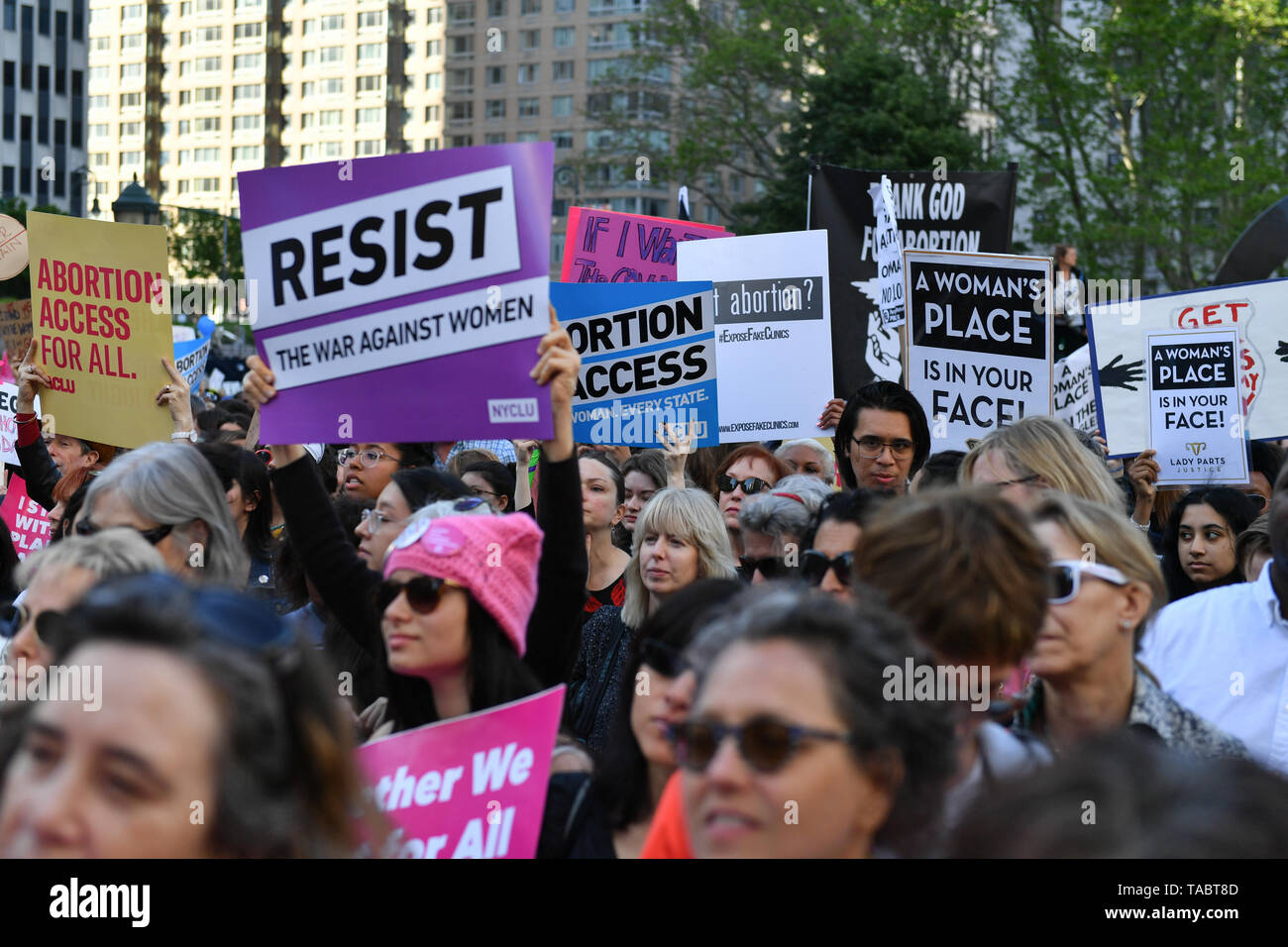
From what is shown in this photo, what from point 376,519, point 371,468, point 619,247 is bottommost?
point 376,519

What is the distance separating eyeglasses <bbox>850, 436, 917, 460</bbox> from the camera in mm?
5938

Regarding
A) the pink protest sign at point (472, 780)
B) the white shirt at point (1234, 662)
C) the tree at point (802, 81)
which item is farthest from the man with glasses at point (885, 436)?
the tree at point (802, 81)

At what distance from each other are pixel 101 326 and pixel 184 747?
192 inches

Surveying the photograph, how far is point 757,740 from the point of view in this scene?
2158mm

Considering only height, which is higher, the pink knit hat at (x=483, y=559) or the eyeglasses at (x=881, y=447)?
the eyeglasses at (x=881, y=447)

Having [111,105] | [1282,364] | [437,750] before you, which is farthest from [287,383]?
[111,105]

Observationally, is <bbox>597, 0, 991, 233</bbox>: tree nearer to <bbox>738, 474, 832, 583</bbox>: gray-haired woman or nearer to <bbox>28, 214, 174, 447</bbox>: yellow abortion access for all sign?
<bbox>28, 214, 174, 447</bbox>: yellow abortion access for all sign

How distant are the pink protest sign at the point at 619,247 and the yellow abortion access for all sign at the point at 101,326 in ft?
9.20

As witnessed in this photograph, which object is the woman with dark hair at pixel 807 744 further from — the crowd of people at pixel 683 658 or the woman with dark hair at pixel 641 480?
the woman with dark hair at pixel 641 480

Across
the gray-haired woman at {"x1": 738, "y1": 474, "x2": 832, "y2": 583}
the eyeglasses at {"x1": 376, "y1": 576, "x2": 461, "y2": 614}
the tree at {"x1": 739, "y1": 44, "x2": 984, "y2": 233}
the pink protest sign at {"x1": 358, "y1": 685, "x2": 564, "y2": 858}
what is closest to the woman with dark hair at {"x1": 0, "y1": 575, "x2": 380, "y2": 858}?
the pink protest sign at {"x1": 358, "y1": 685, "x2": 564, "y2": 858}

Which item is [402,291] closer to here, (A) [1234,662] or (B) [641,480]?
(A) [1234,662]

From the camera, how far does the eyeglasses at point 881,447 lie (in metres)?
5.94

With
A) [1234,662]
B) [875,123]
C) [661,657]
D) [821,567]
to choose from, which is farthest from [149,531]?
[875,123]

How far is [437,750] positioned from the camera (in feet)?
10.4
